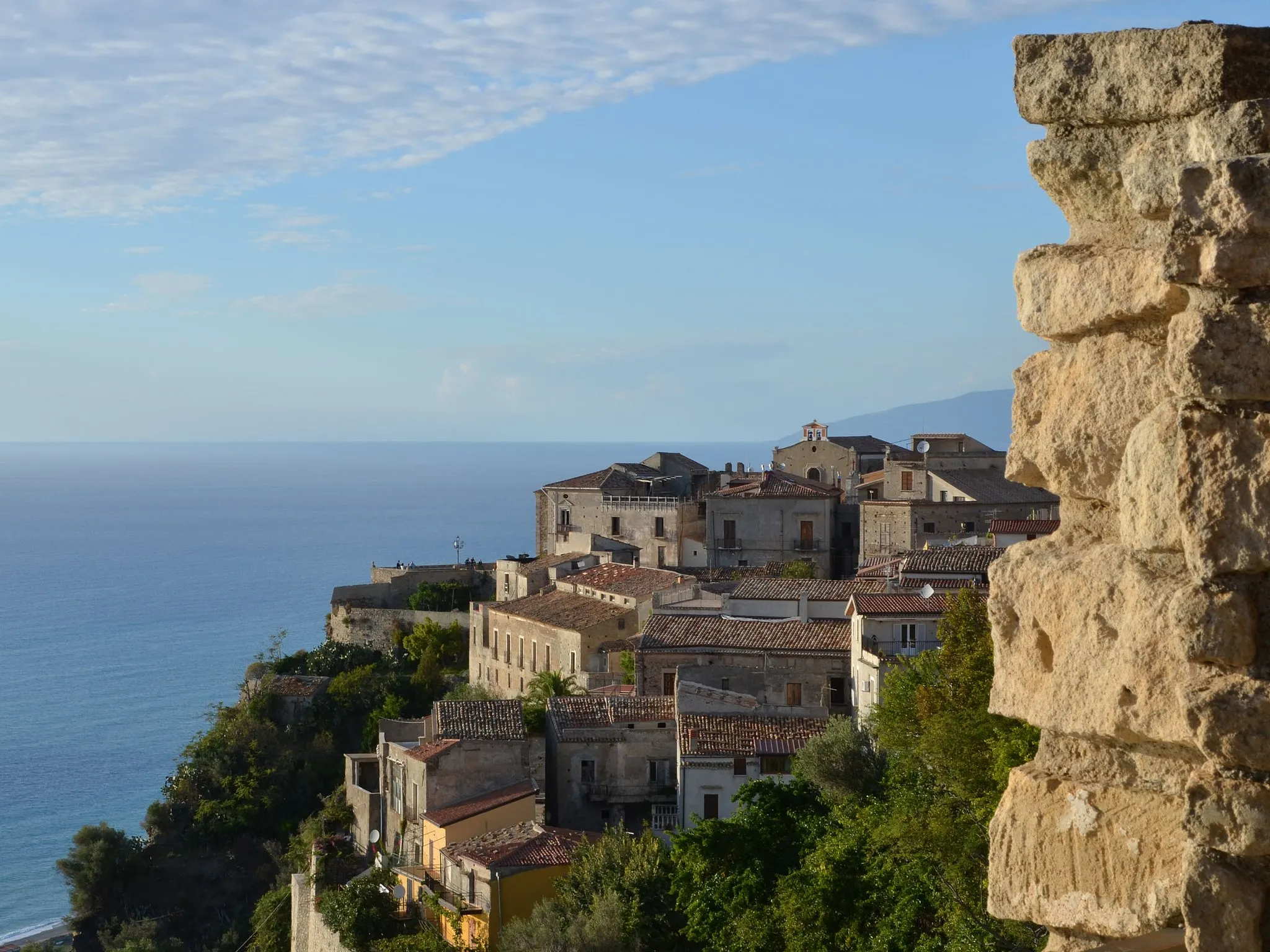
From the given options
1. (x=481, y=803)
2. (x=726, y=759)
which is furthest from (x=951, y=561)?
(x=481, y=803)

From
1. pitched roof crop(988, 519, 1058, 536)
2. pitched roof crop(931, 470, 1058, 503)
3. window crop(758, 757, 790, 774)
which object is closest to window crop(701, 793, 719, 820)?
window crop(758, 757, 790, 774)

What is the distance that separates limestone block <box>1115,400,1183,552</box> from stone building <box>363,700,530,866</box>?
24.5m

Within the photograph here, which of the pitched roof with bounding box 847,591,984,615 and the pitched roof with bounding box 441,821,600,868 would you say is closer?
the pitched roof with bounding box 441,821,600,868

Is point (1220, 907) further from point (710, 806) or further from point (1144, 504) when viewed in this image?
point (710, 806)

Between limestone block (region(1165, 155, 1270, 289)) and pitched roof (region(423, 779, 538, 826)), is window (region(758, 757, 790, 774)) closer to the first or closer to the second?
pitched roof (region(423, 779, 538, 826))

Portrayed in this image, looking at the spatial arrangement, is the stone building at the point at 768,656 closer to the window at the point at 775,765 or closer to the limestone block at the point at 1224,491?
the window at the point at 775,765

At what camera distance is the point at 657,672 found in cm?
3119

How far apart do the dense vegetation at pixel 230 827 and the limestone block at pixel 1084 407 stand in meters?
31.4

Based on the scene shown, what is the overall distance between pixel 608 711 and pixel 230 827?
14317 millimetres

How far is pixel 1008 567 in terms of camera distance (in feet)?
11.3

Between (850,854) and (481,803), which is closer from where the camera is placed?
(850,854)

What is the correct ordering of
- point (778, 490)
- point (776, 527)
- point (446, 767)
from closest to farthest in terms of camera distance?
point (446, 767)
point (776, 527)
point (778, 490)

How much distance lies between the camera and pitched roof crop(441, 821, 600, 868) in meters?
23.9

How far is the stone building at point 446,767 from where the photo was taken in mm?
28016
